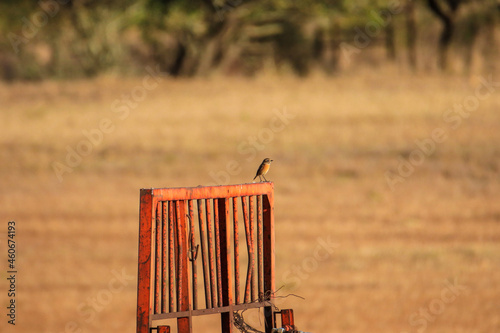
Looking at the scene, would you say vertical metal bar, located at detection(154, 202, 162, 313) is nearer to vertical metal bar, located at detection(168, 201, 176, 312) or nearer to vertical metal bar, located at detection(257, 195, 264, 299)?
vertical metal bar, located at detection(168, 201, 176, 312)

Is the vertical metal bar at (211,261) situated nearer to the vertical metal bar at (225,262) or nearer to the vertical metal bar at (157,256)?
the vertical metal bar at (225,262)

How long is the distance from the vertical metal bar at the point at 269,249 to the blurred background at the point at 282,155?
19.4 feet

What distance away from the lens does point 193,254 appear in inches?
207

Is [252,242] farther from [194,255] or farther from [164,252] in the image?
[164,252]

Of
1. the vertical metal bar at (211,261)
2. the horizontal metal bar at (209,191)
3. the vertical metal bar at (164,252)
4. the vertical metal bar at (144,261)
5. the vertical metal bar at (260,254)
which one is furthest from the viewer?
the vertical metal bar at (260,254)

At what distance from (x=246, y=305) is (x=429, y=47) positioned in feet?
108

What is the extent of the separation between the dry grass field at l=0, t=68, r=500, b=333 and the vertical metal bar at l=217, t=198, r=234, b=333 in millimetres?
6082

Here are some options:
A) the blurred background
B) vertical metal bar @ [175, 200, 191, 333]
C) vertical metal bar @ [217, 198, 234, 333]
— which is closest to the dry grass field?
the blurred background

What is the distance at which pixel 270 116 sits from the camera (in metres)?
24.4

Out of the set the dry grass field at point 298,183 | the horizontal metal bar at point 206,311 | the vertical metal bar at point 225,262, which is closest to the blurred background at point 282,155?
the dry grass field at point 298,183

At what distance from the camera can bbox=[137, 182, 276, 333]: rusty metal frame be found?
16.5 feet

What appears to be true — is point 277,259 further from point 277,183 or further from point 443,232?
point 277,183

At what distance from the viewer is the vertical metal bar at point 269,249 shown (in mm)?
5582

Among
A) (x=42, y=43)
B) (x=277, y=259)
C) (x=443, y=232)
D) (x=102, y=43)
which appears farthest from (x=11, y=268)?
(x=42, y=43)
